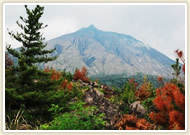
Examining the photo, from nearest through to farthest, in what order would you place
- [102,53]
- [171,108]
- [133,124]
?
[171,108]
[133,124]
[102,53]

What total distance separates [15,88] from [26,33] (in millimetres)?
1737

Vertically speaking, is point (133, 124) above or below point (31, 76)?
below

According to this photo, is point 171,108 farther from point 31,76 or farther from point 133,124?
point 31,76

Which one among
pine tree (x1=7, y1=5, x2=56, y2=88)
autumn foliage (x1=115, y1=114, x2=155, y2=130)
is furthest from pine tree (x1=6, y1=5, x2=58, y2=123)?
autumn foliage (x1=115, y1=114, x2=155, y2=130)

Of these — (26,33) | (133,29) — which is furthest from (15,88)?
(133,29)

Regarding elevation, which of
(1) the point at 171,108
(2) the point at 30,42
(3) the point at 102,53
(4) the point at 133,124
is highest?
(3) the point at 102,53

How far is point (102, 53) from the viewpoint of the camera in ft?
495

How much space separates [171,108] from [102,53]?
145 m

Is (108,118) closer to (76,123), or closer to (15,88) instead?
(76,123)

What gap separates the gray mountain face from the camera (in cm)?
12144

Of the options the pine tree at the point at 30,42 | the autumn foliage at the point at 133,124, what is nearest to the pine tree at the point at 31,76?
the pine tree at the point at 30,42

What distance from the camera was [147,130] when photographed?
20.4 feet

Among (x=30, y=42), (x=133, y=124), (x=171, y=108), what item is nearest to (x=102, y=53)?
(x=30, y=42)

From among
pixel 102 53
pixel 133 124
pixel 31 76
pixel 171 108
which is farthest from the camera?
pixel 102 53
